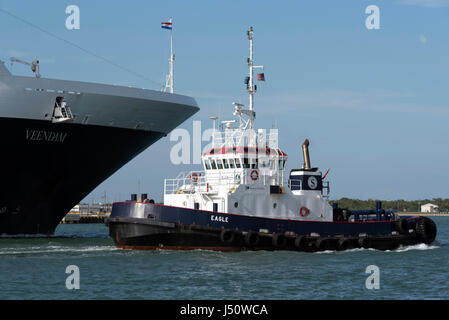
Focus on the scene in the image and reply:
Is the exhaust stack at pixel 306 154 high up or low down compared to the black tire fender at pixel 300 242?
up

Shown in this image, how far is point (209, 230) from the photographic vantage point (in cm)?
2750

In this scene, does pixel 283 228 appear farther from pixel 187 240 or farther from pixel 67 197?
pixel 67 197

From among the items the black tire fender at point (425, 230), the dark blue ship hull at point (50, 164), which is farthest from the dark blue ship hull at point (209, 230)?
the dark blue ship hull at point (50, 164)

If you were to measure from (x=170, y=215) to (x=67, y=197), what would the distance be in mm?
10780

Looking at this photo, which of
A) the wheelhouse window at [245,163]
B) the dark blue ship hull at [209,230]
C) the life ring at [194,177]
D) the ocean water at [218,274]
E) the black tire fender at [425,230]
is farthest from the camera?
the black tire fender at [425,230]

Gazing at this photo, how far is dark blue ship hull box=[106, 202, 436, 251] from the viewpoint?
27.5 metres

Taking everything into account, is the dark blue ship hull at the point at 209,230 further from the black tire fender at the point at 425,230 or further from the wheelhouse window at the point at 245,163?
the black tire fender at the point at 425,230

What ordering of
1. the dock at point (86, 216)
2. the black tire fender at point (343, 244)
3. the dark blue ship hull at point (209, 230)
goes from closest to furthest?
the dark blue ship hull at point (209, 230) < the black tire fender at point (343, 244) < the dock at point (86, 216)

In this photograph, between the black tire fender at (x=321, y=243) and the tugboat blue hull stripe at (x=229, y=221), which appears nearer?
the tugboat blue hull stripe at (x=229, y=221)

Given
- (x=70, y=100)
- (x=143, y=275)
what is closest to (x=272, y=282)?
(x=143, y=275)

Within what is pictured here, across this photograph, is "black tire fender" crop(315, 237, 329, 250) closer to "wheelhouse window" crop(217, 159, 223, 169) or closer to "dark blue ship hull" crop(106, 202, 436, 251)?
"dark blue ship hull" crop(106, 202, 436, 251)

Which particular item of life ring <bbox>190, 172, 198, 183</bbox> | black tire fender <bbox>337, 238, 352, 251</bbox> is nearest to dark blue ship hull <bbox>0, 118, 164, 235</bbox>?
life ring <bbox>190, 172, 198, 183</bbox>

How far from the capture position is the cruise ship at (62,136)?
31.6m

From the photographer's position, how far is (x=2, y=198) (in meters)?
33.7
